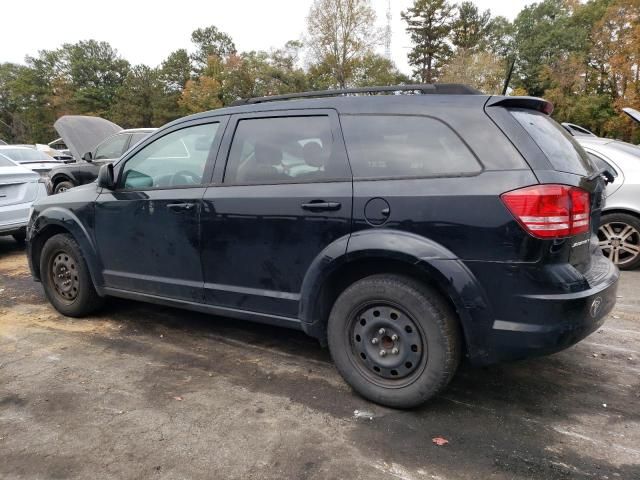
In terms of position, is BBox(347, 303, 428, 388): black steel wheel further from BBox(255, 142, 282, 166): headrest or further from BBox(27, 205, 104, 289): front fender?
BBox(27, 205, 104, 289): front fender

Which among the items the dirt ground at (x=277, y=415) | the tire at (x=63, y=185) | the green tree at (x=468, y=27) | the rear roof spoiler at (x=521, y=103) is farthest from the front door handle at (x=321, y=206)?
the green tree at (x=468, y=27)

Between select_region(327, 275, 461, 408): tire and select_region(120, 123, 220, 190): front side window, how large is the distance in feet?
5.04

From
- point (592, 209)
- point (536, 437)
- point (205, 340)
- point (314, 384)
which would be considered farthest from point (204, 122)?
point (536, 437)

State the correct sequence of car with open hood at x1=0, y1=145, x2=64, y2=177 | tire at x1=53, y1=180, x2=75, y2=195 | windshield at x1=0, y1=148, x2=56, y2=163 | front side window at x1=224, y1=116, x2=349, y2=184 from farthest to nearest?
1. windshield at x1=0, y1=148, x2=56, y2=163
2. car with open hood at x1=0, y1=145, x2=64, y2=177
3. tire at x1=53, y1=180, x2=75, y2=195
4. front side window at x1=224, y1=116, x2=349, y2=184

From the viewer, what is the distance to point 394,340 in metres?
2.73

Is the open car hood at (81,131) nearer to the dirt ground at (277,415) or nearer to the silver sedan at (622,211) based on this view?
the dirt ground at (277,415)

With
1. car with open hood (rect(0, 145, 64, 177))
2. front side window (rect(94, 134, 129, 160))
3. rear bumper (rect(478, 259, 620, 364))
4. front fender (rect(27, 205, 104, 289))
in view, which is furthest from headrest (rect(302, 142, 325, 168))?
car with open hood (rect(0, 145, 64, 177))

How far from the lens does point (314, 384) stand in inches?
123

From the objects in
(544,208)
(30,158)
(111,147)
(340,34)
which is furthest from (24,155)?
(340,34)

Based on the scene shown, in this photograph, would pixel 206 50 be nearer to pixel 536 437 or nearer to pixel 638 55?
pixel 638 55

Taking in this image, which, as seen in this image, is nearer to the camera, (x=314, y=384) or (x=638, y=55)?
(x=314, y=384)

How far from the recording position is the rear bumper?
2.38 m

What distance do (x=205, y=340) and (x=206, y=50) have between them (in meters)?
69.2

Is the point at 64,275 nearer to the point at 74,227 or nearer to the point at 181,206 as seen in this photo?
the point at 74,227
